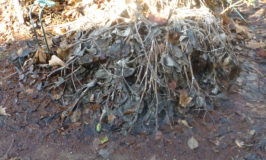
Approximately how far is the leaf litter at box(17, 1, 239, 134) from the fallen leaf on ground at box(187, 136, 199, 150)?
13.0 inches

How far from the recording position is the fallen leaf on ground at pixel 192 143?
8.32 feet

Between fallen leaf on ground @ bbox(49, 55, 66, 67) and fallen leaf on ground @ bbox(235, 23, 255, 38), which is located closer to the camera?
fallen leaf on ground @ bbox(49, 55, 66, 67)

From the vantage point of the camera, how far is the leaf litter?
2.76 m

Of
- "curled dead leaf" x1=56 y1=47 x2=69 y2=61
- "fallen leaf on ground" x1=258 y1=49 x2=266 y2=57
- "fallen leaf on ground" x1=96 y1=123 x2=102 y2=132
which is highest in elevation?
"curled dead leaf" x1=56 y1=47 x2=69 y2=61

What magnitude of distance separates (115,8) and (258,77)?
82.7 inches

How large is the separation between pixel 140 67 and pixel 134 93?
0.31 metres

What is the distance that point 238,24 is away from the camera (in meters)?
4.05

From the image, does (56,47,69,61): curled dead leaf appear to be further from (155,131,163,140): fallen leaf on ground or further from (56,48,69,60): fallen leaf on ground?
(155,131,163,140): fallen leaf on ground

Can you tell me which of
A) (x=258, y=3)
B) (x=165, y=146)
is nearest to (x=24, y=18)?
(x=165, y=146)

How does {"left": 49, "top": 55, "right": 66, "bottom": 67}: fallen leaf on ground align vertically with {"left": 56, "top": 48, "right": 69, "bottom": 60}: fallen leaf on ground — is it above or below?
below

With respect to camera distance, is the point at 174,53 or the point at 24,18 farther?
the point at 24,18

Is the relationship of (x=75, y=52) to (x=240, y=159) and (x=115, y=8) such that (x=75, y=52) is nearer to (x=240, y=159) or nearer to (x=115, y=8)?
(x=115, y=8)

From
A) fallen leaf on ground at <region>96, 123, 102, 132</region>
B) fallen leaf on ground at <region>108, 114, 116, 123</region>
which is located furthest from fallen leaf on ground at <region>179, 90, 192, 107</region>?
fallen leaf on ground at <region>96, 123, 102, 132</region>

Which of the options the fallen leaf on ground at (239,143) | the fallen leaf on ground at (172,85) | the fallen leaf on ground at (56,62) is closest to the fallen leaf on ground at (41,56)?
the fallen leaf on ground at (56,62)
